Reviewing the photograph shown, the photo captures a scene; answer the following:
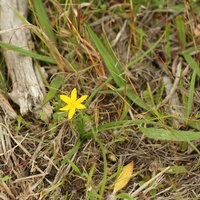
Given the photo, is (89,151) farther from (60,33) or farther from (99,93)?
(60,33)

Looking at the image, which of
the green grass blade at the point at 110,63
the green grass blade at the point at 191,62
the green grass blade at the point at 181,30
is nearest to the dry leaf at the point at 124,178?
the green grass blade at the point at 110,63

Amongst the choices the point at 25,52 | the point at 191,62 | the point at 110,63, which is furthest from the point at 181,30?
the point at 25,52

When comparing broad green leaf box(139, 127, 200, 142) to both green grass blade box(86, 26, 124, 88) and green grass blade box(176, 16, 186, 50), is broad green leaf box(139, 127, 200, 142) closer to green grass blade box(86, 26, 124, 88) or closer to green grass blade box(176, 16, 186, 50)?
green grass blade box(86, 26, 124, 88)

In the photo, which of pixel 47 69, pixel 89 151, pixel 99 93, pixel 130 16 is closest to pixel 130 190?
pixel 89 151

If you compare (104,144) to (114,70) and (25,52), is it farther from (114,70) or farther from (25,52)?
(25,52)

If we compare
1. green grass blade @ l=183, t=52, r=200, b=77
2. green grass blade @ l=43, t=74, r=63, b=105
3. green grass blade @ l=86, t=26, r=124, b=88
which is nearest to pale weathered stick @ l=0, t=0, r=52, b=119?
green grass blade @ l=43, t=74, r=63, b=105

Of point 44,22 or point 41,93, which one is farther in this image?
point 44,22

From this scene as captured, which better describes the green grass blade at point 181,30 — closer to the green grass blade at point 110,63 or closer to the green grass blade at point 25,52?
the green grass blade at point 110,63
